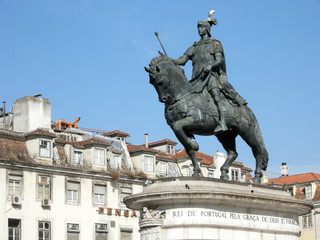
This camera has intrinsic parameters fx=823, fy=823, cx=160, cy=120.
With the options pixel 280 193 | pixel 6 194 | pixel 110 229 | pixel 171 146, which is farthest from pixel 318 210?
pixel 280 193

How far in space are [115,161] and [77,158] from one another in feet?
11.0

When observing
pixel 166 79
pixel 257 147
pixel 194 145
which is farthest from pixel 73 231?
pixel 166 79

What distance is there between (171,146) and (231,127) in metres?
44.0

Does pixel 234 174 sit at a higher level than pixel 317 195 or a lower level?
higher

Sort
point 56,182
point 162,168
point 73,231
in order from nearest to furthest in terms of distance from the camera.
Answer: point 56,182
point 73,231
point 162,168

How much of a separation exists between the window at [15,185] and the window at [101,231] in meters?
6.62

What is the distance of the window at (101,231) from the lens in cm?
5542

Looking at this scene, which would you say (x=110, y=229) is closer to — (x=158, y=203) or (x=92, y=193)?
(x=92, y=193)

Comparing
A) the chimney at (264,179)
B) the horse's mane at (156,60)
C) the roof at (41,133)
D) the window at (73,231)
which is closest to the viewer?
the horse's mane at (156,60)

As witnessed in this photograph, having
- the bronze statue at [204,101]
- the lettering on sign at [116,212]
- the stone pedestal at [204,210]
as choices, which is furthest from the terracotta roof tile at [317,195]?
the stone pedestal at [204,210]

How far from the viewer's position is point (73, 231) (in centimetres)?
5394

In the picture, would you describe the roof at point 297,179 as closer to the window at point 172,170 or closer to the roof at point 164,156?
the roof at point 164,156

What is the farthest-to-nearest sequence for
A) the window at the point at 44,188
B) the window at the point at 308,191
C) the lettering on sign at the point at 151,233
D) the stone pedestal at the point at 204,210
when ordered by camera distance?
the window at the point at 308,191 → the window at the point at 44,188 → the lettering on sign at the point at 151,233 → the stone pedestal at the point at 204,210

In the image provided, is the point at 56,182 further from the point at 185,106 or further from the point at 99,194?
the point at 185,106
